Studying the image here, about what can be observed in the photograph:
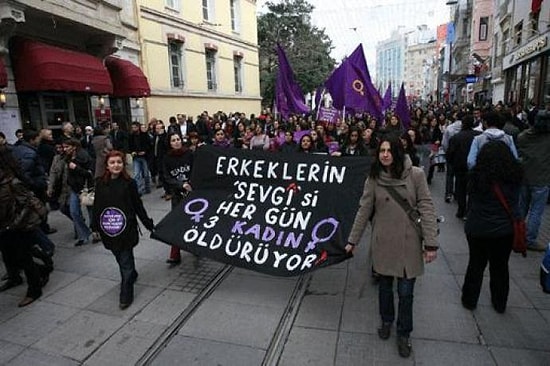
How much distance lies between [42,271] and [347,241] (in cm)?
388

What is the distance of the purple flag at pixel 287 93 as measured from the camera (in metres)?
11.0

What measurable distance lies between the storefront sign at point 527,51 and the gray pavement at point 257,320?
12213mm

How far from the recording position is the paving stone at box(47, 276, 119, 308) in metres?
4.38

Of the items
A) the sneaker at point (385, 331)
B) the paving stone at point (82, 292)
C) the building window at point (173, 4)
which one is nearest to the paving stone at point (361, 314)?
the sneaker at point (385, 331)

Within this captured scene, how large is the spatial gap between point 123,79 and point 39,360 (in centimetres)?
1167

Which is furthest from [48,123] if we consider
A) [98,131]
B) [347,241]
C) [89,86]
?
[347,241]

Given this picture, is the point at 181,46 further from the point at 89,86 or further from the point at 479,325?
the point at 479,325

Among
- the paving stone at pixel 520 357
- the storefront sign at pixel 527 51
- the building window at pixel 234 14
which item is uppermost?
the building window at pixel 234 14

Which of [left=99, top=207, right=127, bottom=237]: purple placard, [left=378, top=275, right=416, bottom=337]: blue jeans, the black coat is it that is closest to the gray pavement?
[left=378, top=275, right=416, bottom=337]: blue jeans

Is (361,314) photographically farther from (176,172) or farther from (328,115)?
(328,115)

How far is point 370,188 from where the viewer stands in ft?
10.9

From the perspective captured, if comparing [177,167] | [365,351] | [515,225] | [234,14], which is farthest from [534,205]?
[234,14]

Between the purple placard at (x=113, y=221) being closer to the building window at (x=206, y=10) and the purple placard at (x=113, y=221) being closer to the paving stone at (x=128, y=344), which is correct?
the paving stone at (x=128, y=344)

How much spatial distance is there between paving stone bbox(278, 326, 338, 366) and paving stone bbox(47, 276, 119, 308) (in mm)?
2406
